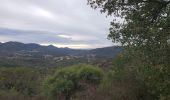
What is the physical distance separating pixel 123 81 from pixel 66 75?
954cm

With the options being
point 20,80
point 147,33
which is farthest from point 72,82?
point 20,80

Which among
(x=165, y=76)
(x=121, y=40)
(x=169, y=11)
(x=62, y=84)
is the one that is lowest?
(x=62, y=84)

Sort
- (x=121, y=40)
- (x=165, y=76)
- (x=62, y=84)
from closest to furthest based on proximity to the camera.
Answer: (x=165, y=76) → (x=121, y=40) → (x=62, y=84)

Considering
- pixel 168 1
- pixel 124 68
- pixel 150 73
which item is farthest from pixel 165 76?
pixel 124 68

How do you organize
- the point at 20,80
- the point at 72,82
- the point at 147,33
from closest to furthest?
the point at 147,33 → the point at 72,82 → the point at 20,80

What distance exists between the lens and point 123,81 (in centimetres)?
2447

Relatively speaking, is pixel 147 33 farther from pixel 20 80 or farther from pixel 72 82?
pixel 20 80

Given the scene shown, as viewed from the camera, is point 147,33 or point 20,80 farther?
point 20,80

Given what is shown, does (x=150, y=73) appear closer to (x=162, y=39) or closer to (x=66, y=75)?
(x=162, y=39)

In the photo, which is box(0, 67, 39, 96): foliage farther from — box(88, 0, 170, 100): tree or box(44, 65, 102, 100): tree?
box(88, 0, 170, 100): tree

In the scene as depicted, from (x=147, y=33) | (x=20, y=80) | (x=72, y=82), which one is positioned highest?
(x=147, y=33)

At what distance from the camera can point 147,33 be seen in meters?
12.6

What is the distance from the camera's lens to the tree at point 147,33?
1223 centimetres

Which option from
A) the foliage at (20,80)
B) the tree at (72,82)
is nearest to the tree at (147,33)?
the tree at (72,82)
